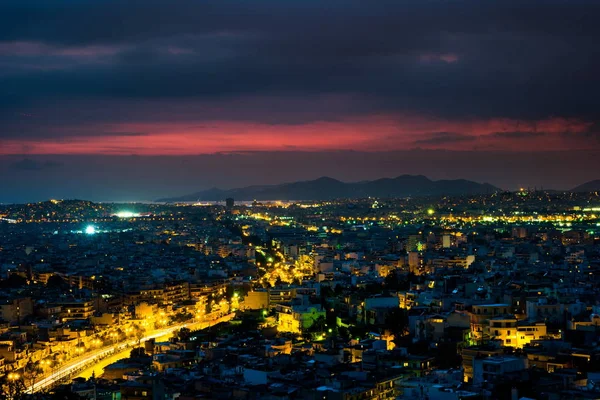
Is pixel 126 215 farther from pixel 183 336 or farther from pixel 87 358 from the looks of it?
pixel 183 336

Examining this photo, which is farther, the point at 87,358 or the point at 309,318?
the point at 309,318

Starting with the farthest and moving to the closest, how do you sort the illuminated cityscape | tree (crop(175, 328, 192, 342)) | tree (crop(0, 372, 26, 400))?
tree (crop(175, 328, 192, 342)) < tree (crop(0, 372, 26, 400)) < the illuminated cityscape

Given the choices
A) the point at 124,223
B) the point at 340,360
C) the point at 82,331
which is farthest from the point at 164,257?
the point at 124,223

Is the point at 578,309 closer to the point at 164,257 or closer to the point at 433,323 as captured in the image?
the point at 433,323

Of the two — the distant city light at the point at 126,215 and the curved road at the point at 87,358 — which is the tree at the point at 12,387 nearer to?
the curved road at the point at 87,358

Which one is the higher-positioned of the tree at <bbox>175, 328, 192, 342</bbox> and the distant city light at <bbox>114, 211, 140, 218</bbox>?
the distant city light at <bbox>114, 211, 140, 218</bbox>

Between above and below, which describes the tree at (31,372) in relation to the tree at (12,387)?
below

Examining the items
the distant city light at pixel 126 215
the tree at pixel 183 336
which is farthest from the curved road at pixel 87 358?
the distant city light at pixel 126 215

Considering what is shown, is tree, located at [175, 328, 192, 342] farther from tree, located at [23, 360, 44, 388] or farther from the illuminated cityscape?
tree, located at [23, 360, 44, 388]

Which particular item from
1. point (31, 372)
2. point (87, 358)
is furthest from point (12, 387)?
point (87, 358)

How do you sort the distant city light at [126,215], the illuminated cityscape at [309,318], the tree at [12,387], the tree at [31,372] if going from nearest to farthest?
the illuminated cityscape at [309,318]
the tree at [12,387]
the tree at [31,372]
the distant city light at [126,215]

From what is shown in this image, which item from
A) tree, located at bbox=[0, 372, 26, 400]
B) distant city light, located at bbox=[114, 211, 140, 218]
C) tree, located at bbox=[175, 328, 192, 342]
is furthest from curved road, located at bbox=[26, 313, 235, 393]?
distant city light, located at bbox=[114, 211, 140, 218]

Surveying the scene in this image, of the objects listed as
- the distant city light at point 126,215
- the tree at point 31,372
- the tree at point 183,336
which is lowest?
the tree at point 31,372
